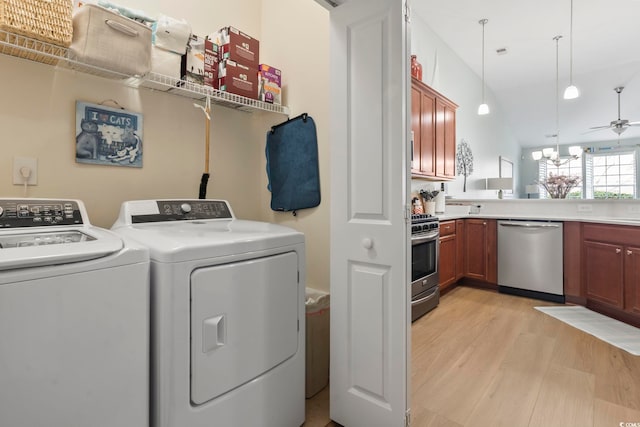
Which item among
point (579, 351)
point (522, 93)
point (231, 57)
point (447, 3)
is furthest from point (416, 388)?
point (522, 93)

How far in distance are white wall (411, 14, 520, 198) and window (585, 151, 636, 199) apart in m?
3.29

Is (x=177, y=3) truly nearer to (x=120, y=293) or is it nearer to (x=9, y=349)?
(x=120, y=293)

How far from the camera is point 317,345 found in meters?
1.85

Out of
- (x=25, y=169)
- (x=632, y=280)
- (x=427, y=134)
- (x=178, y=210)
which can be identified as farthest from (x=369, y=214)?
(x=632, y=280)

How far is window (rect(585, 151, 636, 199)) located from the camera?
8.16m

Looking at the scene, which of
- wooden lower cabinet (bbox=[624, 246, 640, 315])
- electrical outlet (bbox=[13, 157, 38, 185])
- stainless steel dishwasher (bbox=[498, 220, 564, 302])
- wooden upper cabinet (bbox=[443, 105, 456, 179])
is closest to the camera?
electrical outlet (bbox=[13, 157, 38, 185])

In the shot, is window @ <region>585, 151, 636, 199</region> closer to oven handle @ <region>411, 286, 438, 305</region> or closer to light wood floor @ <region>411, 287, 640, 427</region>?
light wood floor @ <region>411, 287, 640, 427</region>

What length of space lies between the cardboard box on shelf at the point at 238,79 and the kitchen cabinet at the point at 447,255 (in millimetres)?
2425

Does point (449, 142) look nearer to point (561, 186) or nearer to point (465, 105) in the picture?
point (465, 105)

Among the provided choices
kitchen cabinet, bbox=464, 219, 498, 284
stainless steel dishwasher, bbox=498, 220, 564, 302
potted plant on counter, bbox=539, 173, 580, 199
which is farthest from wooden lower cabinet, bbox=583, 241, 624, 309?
potted plant on counter, bbox=539, 173, 580, 199

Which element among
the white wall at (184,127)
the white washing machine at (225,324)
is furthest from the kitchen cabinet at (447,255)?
the white washing machine at (225,324)

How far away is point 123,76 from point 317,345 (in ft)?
5.80

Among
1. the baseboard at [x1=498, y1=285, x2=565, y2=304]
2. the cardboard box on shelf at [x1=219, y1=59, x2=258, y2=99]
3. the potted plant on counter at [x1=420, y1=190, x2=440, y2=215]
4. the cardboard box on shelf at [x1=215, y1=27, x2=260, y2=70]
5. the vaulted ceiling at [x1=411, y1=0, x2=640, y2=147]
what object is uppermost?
the vaulted ceiling at [x1=411, y1=0, x2=640, y2=147]

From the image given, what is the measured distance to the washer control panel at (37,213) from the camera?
1270 mm
